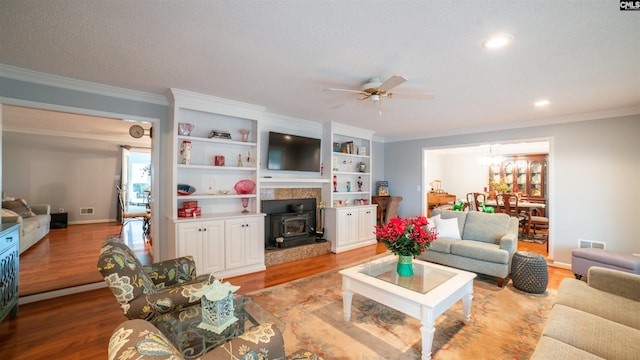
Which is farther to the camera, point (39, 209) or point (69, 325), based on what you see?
point (39, 209)

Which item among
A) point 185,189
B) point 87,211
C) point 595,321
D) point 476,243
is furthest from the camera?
point 87,211

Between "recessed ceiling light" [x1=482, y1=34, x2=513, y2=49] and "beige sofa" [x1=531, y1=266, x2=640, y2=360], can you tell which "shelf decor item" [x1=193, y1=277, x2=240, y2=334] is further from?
"recessed ceiling light" [x1=482, y1=34, x2=513, y2=49]

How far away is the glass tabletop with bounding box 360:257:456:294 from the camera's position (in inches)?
91.0

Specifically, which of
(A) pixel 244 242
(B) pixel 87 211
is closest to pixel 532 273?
(A) pixel 244 242

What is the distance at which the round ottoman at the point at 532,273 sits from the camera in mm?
3154

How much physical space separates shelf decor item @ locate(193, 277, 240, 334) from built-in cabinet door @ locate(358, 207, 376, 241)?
13.2 feet

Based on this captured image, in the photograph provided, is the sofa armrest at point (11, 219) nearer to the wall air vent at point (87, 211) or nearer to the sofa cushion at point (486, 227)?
the wall air vent at point (87, 211)

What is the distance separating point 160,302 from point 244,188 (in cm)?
248

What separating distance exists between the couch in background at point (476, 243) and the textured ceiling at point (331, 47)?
72.3 inches

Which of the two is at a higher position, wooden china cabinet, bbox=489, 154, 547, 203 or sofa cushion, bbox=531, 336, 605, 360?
wooden china cabinet, bbox=489, 154, 547, 203

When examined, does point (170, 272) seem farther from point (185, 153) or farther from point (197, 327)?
point (185, 153)

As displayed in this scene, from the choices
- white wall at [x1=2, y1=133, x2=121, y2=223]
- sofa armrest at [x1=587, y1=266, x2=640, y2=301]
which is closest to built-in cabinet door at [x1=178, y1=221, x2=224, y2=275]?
sofa armrest at [x1=587, y1=266, x2=640, y2=301]

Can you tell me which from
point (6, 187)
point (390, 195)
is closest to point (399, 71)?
point (390, 195)

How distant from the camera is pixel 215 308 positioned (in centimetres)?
160
